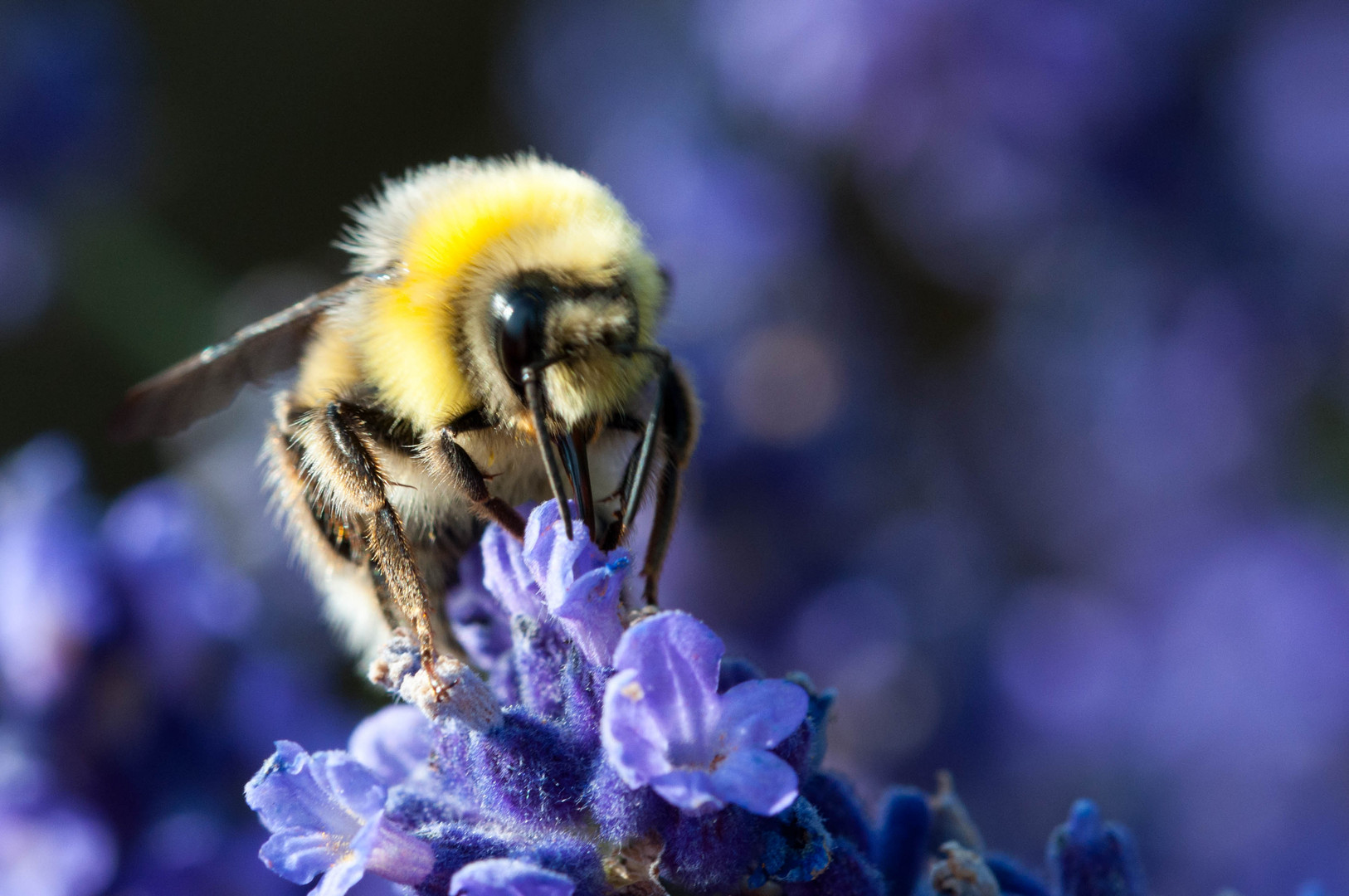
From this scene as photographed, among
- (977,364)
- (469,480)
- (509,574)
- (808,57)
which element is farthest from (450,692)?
(977,364)

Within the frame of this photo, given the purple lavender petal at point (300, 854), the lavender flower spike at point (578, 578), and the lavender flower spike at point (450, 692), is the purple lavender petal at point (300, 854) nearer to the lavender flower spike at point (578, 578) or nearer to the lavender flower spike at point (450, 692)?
the lavender flower spike at point (450, 692)

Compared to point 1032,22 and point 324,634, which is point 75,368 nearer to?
point 324,634

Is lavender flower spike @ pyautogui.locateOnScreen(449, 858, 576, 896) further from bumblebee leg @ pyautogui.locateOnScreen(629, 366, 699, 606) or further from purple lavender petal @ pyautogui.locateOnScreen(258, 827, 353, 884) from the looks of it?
bumblebee leg @ pyautogui.locateOnScreen(629, 366, 699, 606)

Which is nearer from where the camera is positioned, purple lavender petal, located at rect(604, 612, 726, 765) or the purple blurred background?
purple lavender petal, located at rect(604, 612, 726, 765)

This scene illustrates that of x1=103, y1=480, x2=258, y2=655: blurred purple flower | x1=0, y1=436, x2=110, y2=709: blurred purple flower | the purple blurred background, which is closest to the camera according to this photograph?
x1=0, y1=436, x2=110, y2=709: blurred purple flower

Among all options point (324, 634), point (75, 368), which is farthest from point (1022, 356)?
point (75, 368)

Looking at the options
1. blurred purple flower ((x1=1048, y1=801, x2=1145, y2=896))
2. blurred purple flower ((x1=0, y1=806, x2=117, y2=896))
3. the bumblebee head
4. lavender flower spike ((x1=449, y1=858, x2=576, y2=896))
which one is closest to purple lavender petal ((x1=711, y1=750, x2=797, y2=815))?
lavender flower spike ((x1=449, y1=858, x2=576, y2=896))
